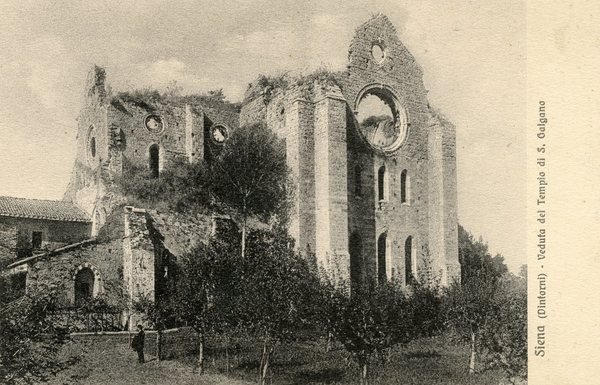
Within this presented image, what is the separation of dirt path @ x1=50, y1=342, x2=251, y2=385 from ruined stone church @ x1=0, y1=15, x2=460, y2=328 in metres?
3.09

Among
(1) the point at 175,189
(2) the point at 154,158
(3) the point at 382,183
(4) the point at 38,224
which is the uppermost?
(2) the point at 154,158

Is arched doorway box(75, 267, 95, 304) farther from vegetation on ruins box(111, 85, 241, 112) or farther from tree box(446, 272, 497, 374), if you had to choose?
tree box(446, 272, 497, 374)

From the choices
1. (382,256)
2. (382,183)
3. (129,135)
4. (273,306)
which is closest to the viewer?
(273,306)

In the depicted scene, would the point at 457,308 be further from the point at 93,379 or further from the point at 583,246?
the point at 93,379

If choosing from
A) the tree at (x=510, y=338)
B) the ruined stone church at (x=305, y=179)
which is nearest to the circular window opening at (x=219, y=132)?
the ruined stone church at (x=305, y=179)

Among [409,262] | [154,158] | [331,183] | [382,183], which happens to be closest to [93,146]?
[154,158]

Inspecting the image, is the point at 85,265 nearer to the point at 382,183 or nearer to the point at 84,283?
the point at 84,283

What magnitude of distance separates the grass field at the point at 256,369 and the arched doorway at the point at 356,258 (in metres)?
4.62

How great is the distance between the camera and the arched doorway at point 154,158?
74.2ft

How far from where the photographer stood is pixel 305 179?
1886 centimetres

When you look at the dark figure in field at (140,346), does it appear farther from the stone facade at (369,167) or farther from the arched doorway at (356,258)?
the arched doorway at (356,258)

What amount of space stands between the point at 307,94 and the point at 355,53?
8.90 ft

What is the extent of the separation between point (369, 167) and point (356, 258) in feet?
10.9

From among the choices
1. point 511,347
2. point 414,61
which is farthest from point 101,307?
point 414,61
